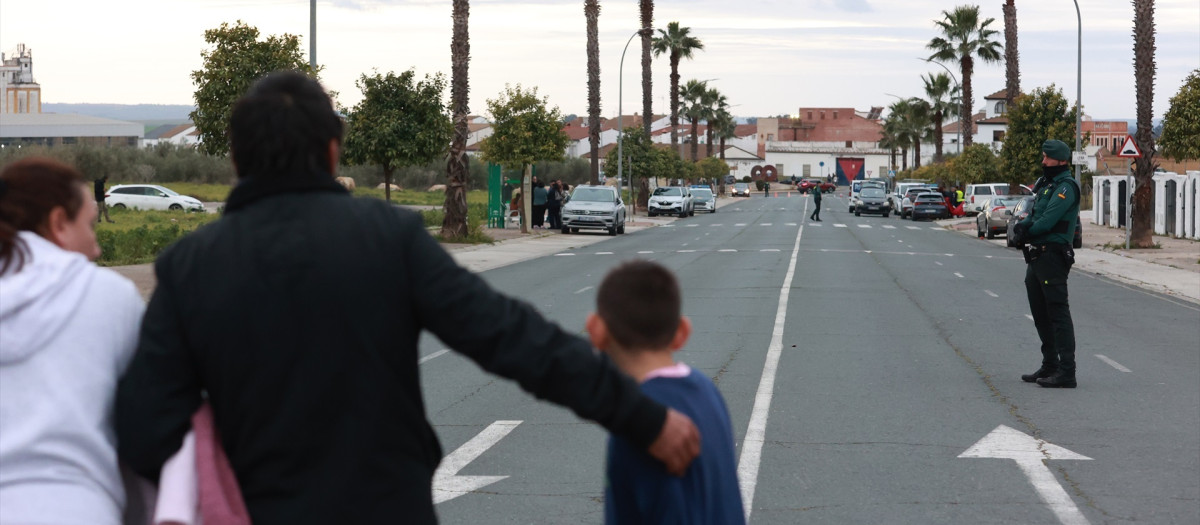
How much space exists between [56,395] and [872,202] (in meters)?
65.6

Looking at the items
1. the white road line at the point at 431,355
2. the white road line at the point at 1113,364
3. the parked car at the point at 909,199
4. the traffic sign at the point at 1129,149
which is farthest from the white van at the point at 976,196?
the white road line at the point at 431,355

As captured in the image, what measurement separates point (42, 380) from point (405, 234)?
82 centimetres

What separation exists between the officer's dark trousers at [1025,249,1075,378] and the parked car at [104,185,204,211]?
144ft

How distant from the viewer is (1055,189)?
1023 cm

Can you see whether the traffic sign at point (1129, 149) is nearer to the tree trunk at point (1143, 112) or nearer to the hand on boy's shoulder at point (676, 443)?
the tree trunk at point (1143, 112)

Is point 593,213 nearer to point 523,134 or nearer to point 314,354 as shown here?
point 523,134

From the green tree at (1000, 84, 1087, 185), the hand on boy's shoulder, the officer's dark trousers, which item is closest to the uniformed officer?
the officer's dark trousers

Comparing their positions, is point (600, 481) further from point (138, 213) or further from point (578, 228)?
point (138, 213)

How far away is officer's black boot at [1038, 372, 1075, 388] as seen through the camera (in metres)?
10.6

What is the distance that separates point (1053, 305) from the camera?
10.4 m

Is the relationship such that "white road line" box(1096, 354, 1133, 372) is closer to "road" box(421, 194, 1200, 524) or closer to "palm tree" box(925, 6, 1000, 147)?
"road" box(421, 194, 1200, 524)

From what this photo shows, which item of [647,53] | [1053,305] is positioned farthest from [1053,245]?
[647,53]

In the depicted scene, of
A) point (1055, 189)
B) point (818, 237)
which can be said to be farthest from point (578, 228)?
point (1055, 189)

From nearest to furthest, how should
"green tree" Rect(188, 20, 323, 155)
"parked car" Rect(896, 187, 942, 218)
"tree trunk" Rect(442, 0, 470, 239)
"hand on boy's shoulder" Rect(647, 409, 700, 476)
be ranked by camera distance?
"hand on boy's shoulder" Rect(647, 409, 700, 476) → "green tree" Rect(188, 20, 323, 155) → "tree trunk" Rect(442, 0, 470, 239) → "parked car" Rect(896, 187, 942, 218)
